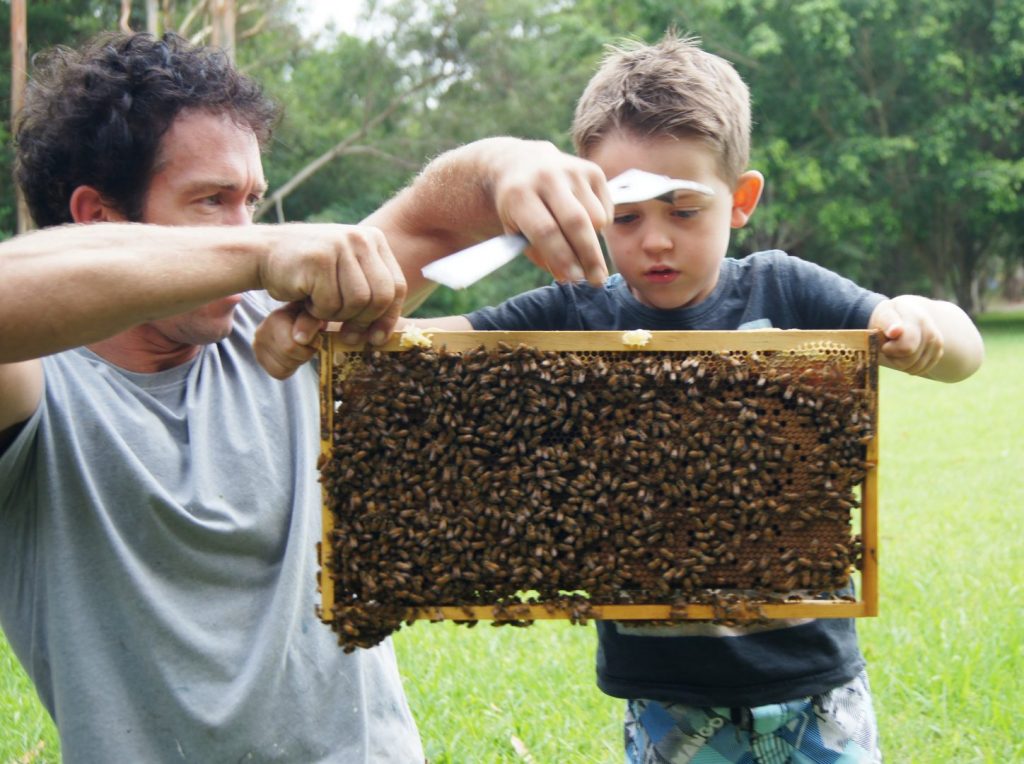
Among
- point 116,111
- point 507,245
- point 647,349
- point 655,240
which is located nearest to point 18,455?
point 116,111

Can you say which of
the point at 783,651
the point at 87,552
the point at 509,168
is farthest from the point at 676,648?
the point at 87,552

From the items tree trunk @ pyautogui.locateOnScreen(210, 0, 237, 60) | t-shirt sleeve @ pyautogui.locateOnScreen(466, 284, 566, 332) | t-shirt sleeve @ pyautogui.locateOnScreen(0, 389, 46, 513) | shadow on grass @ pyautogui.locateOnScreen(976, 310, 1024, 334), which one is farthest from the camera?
shadow on grass @ pyautogui.locateOnScreen(976, 310, 1024, 334)

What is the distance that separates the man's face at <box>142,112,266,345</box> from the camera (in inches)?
121

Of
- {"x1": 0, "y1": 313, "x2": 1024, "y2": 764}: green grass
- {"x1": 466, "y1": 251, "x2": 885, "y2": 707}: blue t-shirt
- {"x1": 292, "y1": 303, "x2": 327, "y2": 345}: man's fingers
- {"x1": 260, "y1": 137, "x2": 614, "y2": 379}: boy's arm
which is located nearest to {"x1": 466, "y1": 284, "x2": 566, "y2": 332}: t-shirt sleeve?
{"x1": 466, "y1": 251, "x2": 885, "y2": 707}: blue t-shirt

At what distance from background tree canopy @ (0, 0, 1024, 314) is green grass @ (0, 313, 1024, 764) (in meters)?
25.6

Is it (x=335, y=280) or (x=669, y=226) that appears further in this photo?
(x=669, y=226)

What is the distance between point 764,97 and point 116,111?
38.9 m

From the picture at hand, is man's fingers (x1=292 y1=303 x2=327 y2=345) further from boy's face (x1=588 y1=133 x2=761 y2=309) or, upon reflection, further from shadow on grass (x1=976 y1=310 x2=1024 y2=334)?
shadow on grass (x1=976 y1=310 x2=1024 y2=334)

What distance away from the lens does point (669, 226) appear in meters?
2.84

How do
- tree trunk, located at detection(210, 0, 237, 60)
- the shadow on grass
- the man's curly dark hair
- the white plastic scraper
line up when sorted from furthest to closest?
the shadow on grass < tree trunk, located at detection(210, 0, 237, 60) < the man's curly dark hair < the white plastic scraper

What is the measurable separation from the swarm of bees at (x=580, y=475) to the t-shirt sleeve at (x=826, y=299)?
405 mm

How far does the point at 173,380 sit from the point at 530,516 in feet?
4.08

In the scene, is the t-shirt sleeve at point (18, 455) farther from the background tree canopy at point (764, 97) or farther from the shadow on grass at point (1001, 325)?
the shadow on grass at point (1001, 325)

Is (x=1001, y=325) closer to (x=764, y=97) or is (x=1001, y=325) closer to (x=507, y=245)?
(x=764, y=97)
